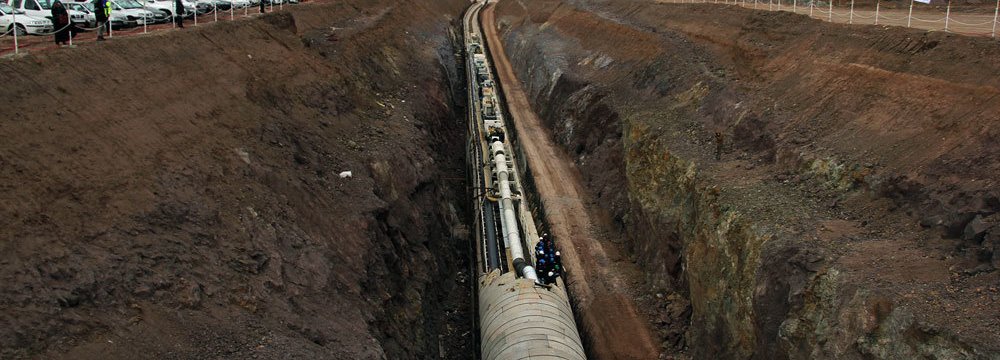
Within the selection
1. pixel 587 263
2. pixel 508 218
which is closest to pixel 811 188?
pixel 587 263

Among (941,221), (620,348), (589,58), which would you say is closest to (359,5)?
(589,58)

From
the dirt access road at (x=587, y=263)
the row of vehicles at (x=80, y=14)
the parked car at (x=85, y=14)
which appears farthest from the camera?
the parked car at (x=85, y=14)

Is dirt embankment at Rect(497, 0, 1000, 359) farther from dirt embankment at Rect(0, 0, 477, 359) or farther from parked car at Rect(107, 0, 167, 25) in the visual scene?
parked car at Rect(107, 0, 167, 25)

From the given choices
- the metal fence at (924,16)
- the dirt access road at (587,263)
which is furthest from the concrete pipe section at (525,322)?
the metal fence at (924,16)

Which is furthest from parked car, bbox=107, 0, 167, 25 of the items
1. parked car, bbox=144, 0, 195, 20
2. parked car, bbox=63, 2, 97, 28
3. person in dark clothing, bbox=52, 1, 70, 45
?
person in dark clothing, bbox=52, 1, 70, 45

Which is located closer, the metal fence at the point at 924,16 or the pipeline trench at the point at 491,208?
the pipeline trench at the point at 491,208

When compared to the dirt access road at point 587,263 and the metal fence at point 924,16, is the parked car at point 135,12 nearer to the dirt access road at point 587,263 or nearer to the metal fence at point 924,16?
the dirt access road at point 587,263
